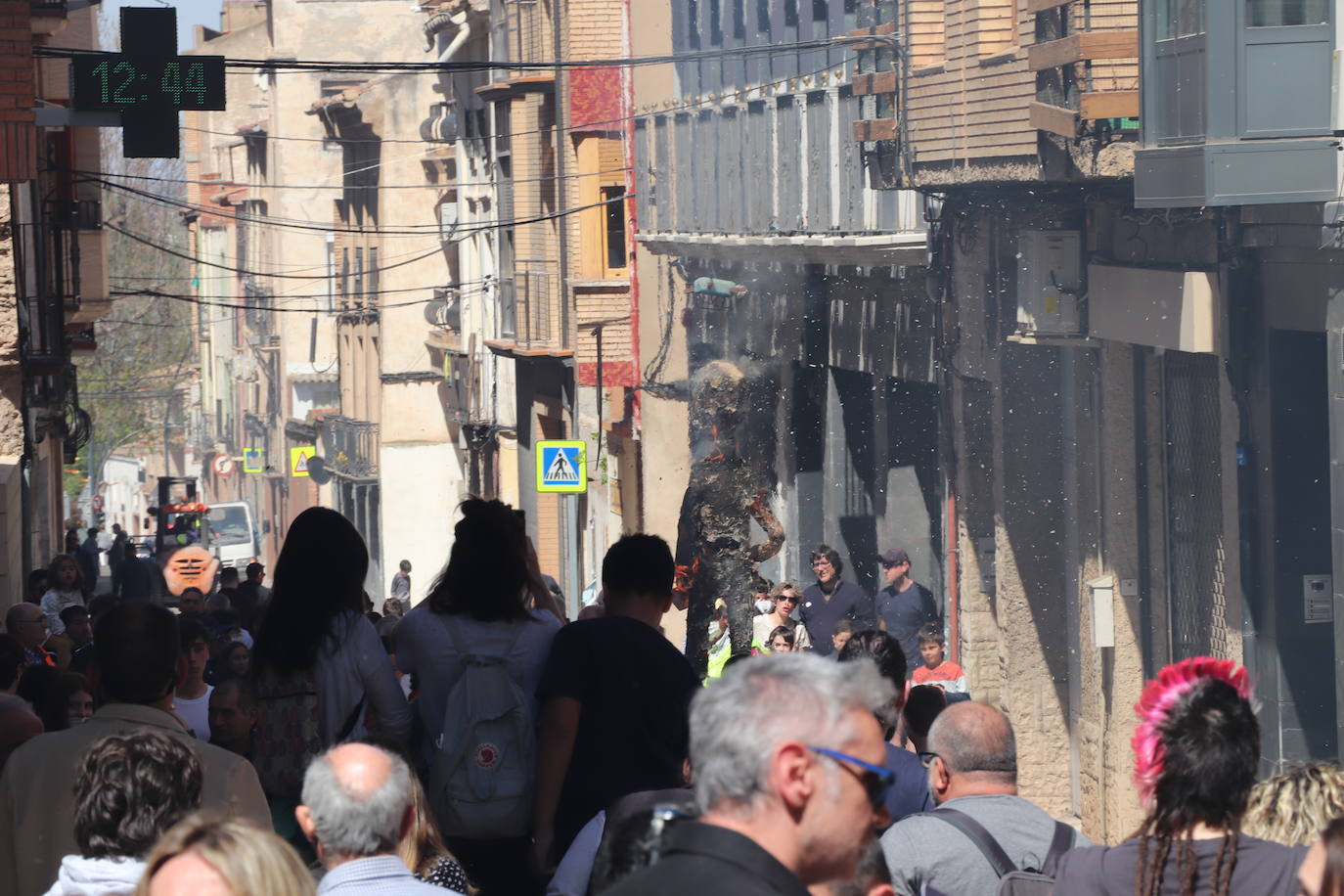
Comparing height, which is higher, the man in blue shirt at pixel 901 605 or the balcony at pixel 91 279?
the balcony at pixel 91 279

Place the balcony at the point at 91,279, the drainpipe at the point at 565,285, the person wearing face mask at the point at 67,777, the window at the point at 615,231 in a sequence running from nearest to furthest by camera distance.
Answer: the person wearing face mask at the point at 67,777 → the balcony at the point at 91,279 → the window at the point at 615,231 → the drainpipe at the point at 565,285

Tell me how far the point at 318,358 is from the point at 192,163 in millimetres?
24786

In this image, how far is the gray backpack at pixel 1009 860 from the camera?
14.6 feet

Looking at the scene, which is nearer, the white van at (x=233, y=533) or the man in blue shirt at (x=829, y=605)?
the man in blue shirt at (x=829, y=605)

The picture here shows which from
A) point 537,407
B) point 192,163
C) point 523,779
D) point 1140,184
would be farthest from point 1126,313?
point 192,163

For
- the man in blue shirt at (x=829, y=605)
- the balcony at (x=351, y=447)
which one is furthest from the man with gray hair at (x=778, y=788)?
the balcony at (x=351, y=447)

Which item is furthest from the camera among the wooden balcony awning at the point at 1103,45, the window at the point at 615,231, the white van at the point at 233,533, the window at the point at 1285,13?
the white van at the point at 233,533

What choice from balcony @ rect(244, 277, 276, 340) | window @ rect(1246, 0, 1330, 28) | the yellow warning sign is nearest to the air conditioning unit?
the yellow warning sign

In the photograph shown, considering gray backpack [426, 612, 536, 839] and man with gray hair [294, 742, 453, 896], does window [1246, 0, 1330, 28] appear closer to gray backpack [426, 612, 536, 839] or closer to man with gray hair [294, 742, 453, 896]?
gray backpack [426, 612, 536, 839]

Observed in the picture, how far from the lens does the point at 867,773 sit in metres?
2.84

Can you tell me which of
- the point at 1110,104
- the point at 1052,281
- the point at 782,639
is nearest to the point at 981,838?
the point at 782,639

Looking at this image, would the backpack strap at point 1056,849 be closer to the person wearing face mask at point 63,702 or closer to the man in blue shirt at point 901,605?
the person wearing face mask at point 63,702

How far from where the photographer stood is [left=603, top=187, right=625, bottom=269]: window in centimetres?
3106

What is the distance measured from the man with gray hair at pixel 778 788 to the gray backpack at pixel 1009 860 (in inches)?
66.4
